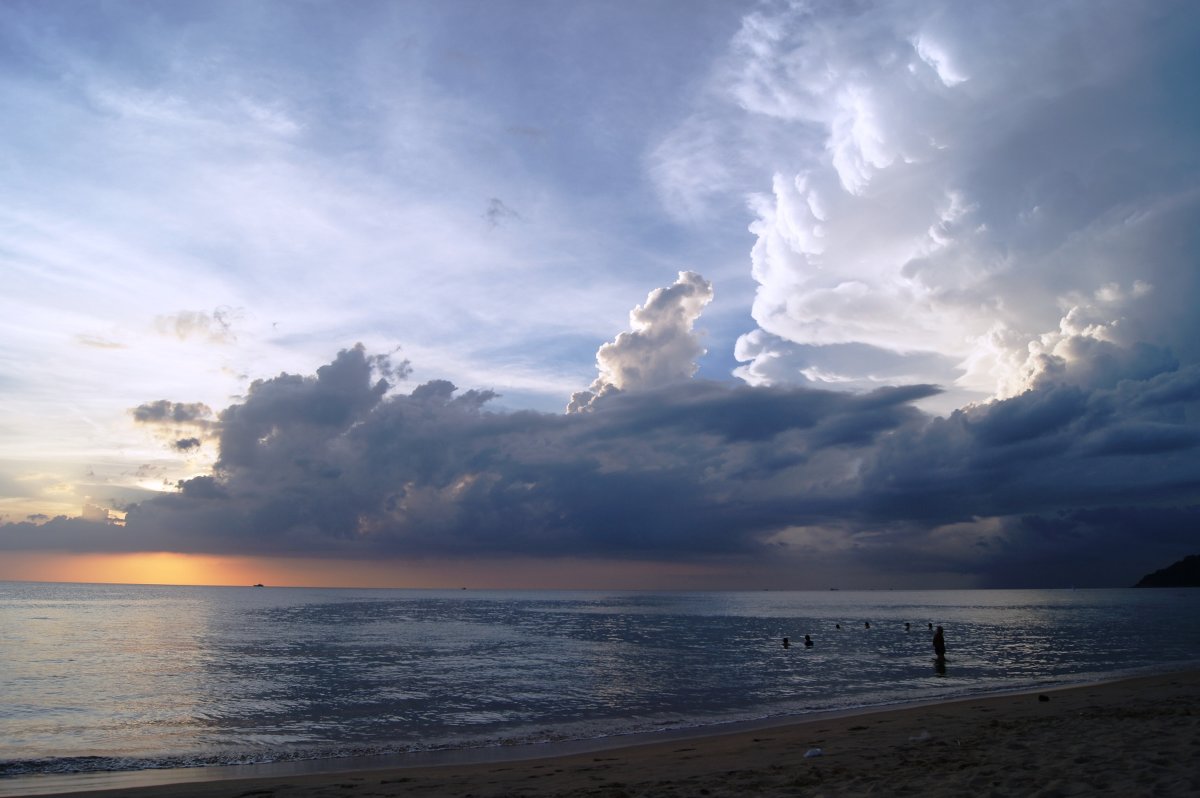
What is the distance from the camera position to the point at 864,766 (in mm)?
16547

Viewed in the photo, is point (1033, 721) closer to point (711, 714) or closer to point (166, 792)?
point (711, 714)

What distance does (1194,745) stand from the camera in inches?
648

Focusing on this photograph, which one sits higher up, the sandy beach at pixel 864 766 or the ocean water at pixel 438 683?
the sandy beach at pixel 864 766

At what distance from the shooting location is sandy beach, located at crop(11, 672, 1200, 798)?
13945 millimetres

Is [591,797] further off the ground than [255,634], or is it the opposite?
[591,797]

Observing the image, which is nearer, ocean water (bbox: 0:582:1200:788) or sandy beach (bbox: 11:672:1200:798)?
sandy beach (bbox: 11:672:1200:798)

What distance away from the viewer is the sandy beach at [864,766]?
13945 mm

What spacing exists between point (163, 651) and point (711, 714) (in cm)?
5011

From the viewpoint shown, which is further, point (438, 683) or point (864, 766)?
point (438, 683)

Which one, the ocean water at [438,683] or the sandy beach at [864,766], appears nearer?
the sandy beach at [864,766]

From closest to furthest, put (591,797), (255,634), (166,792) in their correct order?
(591,797)
(166,792)
(255,634)

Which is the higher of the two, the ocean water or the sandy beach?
the sandy beach

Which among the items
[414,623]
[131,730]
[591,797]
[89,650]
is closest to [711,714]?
[591,797]

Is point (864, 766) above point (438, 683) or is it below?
above
